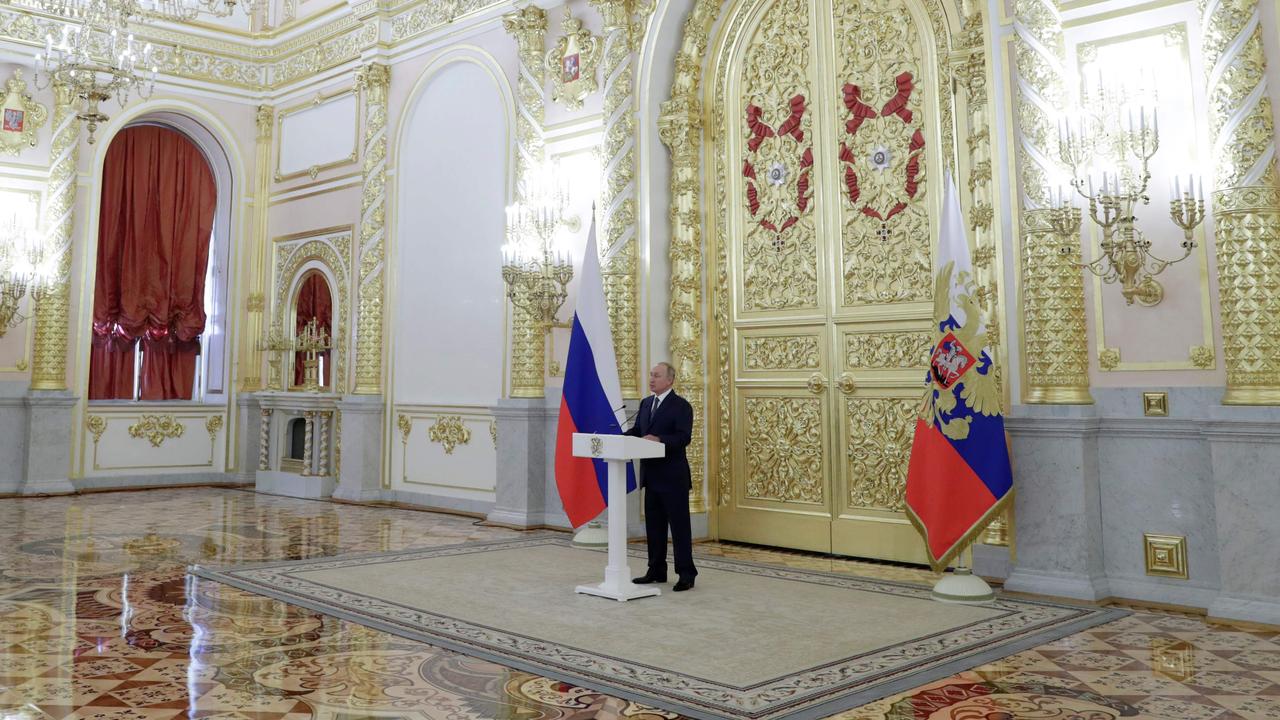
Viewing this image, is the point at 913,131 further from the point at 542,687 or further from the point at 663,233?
the point at 542,687

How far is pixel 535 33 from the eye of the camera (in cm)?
857

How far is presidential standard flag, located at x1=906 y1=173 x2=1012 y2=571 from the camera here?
529 centimetres

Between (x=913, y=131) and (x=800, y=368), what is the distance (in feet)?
6.02

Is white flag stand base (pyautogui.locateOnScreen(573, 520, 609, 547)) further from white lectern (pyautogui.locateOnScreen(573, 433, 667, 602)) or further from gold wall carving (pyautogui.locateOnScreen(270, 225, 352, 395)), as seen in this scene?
gold wall carving (pyautogui.locateOnScreen(270, 225, 352, 395))

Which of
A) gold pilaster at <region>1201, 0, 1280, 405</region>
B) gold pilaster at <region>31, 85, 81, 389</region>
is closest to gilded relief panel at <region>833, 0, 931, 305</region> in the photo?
gold pilaster at <region>1201, 0, 1280, 405</region>

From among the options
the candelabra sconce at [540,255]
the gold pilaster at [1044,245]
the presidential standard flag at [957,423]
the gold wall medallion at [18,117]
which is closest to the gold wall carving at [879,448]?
the presidential standard flag at [957,423]

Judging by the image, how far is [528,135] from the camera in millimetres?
8602

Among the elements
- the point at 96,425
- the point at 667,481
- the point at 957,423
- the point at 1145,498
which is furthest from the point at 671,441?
the point at 96,425

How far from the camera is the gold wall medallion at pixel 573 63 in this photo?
8195 mm

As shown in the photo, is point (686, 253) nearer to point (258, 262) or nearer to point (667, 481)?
point (667, 481)

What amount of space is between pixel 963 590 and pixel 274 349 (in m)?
8.88

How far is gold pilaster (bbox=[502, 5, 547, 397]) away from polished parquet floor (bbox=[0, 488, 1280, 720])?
3.23 meters

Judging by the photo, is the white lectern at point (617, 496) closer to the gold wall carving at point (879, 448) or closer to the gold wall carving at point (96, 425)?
the gold wall carving at point (879, 448)

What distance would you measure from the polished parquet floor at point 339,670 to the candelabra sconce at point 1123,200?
1793mm
